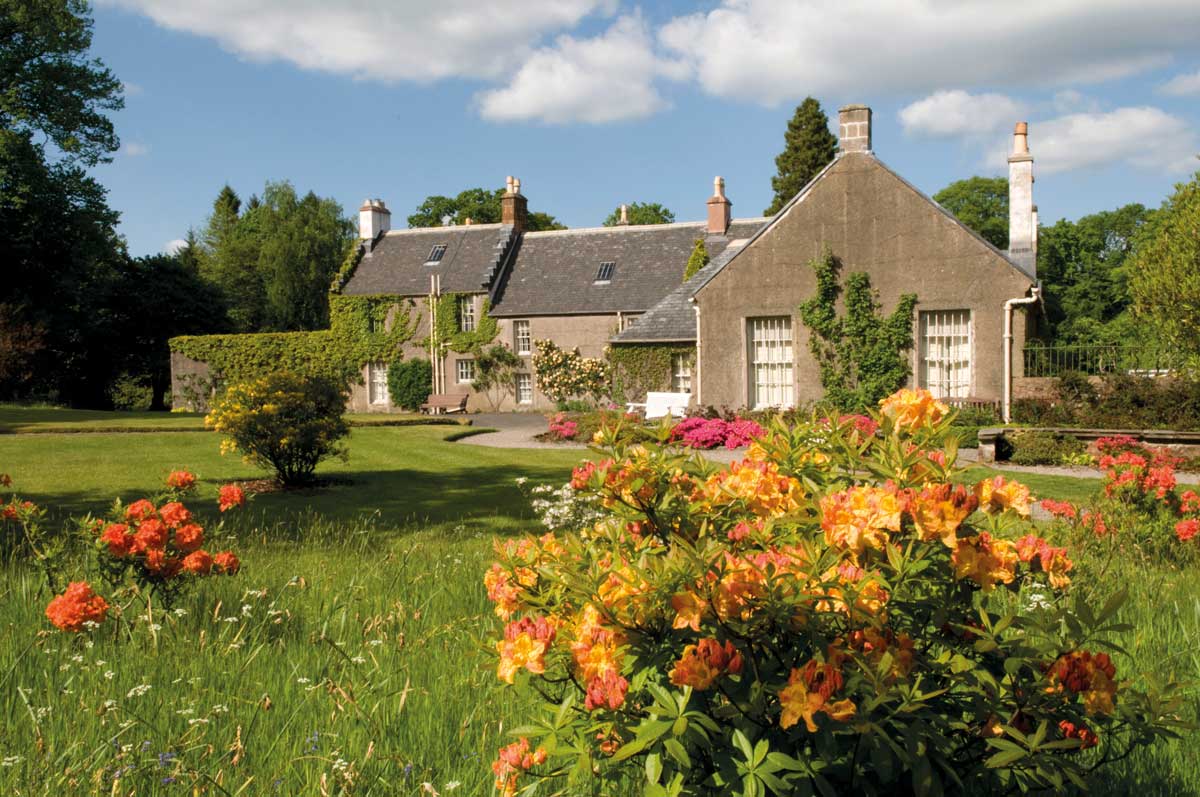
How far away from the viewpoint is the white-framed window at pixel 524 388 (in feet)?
118

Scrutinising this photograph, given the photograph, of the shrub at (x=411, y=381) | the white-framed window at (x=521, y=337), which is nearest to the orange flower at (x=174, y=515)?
the white-framed window at (x=521, y=337)

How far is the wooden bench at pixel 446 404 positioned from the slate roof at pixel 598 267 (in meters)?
3.97

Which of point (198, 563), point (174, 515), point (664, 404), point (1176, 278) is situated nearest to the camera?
point (198, 563)

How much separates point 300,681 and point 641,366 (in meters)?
27.1

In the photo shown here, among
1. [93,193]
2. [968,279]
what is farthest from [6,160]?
[968,279]

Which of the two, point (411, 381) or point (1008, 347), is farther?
point (411, 381)

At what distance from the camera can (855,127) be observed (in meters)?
22.0

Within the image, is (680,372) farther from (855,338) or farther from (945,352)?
(945,352)

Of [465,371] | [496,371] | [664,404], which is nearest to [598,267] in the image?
[496,371]

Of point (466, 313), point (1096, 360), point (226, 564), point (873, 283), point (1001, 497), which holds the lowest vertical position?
point (226, 564)

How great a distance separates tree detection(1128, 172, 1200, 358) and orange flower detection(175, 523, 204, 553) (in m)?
17.8

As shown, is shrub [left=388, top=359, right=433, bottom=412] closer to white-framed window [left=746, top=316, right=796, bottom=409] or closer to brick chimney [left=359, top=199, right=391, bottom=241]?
brick chimney [left=359, top=199, right=391, bottom=241]

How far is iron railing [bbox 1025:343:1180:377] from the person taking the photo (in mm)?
19312

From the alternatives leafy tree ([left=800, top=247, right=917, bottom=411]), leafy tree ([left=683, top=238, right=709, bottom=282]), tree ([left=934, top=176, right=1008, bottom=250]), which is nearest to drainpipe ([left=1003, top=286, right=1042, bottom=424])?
leafy tree ([left=800, top=247, right=917, bottom=411])
